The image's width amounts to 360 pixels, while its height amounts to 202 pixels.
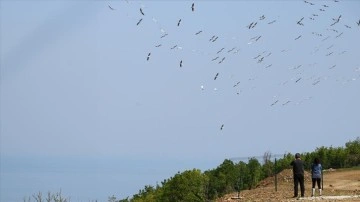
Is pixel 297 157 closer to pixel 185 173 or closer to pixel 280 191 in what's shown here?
pixel 280 191

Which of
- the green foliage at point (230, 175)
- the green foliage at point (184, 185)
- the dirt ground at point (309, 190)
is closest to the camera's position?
the dirt ground at point (309, 190)

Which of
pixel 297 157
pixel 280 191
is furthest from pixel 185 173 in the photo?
pixel 297 157

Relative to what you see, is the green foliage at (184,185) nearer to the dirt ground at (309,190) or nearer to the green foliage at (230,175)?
the green foliage at (230,175)

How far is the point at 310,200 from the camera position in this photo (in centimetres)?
2833

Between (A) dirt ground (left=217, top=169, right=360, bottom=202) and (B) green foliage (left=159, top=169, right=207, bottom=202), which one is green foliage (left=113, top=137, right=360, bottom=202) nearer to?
(B) green foliage (left=159, top=169, right=207, bottom=202)

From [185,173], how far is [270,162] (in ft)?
91.5

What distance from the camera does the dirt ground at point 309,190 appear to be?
3058 centimetres

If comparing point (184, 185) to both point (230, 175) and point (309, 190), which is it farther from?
point (309, 190)

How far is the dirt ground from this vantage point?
100 ft

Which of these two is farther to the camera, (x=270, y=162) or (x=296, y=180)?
(x=270, y=162)

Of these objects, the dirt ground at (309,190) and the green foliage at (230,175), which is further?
the green foliage at (230,175)

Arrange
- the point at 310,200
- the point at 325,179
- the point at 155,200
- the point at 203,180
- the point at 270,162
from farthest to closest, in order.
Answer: the point at 155,200 < the point at 203,180 < the point at 270,162 < the point at 325,179 < the point at 310,200

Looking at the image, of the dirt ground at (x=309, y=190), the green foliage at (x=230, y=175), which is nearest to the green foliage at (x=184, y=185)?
the green foliage at (x=230, y=175)

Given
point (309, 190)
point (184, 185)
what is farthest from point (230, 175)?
point (309, 190)
